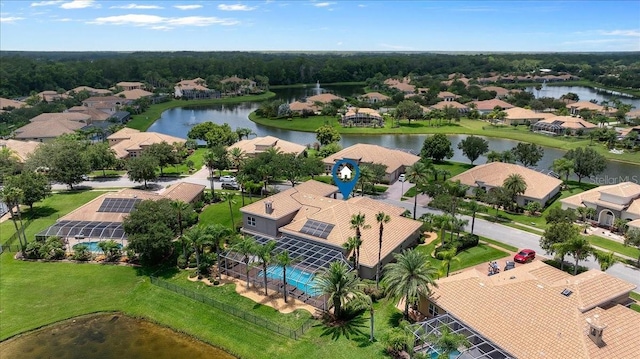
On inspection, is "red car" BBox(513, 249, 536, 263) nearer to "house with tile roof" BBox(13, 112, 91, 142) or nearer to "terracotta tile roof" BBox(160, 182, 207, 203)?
"terracotta tile roof" BBox(160, 182, 207, 203)

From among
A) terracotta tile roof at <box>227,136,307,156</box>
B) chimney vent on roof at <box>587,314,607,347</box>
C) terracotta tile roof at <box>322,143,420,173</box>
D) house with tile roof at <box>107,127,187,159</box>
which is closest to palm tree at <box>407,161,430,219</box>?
terracotta tile roof at <box>322,143,420,173</box>

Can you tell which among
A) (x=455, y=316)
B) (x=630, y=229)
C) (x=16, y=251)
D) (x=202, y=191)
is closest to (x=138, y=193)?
(x=202, y=191)

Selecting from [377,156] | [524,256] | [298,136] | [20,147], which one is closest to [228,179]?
[377,156]

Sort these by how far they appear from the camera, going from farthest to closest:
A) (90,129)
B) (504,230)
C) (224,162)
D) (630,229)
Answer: (90,129) < (224,162) < (504,230) < (630,229)

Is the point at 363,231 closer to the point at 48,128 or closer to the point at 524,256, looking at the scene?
the point at 524,256

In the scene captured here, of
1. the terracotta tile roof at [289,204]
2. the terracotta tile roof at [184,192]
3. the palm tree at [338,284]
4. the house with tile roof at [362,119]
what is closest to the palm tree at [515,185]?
the terracotta tile roof at [289,204]

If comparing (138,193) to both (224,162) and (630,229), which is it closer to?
(224,162)
